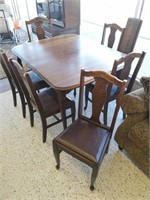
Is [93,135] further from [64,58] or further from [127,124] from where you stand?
[64,58]

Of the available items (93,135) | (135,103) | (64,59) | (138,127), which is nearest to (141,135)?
(138,127)

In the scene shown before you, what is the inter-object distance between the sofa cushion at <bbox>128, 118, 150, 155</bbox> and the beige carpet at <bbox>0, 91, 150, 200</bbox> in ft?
1.13

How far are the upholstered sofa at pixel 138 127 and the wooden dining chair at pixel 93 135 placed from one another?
189 mm

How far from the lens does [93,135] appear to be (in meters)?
1.37

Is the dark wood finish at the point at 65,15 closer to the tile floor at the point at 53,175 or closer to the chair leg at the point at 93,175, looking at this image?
the tile floor at the point at 53,175

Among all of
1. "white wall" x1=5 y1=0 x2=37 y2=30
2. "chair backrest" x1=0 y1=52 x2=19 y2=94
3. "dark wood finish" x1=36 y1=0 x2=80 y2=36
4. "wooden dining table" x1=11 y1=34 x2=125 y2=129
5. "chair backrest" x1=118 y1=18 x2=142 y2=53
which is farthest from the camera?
"white wall" x1=5 y1=0 x2=37 y2=30

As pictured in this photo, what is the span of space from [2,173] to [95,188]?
944 mm

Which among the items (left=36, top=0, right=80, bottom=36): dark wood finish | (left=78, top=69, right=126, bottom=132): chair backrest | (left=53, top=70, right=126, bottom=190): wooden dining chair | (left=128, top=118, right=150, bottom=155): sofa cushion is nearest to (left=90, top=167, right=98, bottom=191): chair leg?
(left=53, top=70, right=126, bottom=190): wooden dining chair

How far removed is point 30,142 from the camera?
185 cm

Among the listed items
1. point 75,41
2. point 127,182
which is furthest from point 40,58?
point 127,182

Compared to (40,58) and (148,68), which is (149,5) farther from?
(40,58)

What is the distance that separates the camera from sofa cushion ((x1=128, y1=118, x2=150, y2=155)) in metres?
1.34

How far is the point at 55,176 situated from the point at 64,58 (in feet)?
4.23

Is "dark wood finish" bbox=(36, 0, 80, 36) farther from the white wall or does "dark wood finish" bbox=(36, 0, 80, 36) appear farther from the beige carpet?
the beige carpet
